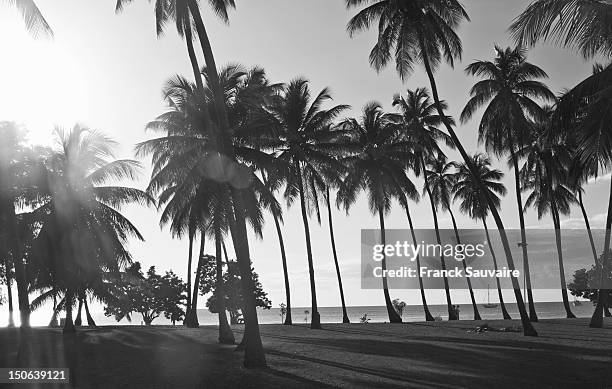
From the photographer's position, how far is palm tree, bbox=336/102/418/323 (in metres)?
39.2

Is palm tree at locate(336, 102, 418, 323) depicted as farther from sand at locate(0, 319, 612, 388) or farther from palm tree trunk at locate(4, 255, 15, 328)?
palm tree trunk at locate(4, 255, 15, 328)

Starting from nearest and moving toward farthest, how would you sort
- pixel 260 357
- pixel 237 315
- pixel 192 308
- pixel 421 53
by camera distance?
pixel 260 357 < pixel 421 53 < pixel 192 308 < pixel 237 315

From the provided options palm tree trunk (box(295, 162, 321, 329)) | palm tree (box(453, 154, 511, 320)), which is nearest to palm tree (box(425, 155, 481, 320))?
palm tree (box(453, 154, 511, 320))

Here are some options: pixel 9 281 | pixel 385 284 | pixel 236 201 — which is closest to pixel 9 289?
pixel 9 281

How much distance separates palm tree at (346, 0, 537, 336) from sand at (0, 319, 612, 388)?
19.1 feet

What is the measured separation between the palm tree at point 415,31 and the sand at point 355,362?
19.1ft

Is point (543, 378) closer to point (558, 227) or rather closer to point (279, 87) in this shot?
point (279, 87)

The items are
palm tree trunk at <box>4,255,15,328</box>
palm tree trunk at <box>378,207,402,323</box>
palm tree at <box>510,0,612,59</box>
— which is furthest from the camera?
palm tree trunk at <box>378,207,402,323</box>

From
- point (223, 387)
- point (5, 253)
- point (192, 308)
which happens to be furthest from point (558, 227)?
point (5, 253)

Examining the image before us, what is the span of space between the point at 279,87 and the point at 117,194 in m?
12.7

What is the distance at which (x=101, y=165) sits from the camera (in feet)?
98.1

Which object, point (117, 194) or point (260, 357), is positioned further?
point (117, 194)

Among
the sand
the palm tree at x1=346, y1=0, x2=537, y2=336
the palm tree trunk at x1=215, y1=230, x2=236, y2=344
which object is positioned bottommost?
the sand

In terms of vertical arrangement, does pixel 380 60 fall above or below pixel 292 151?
above
